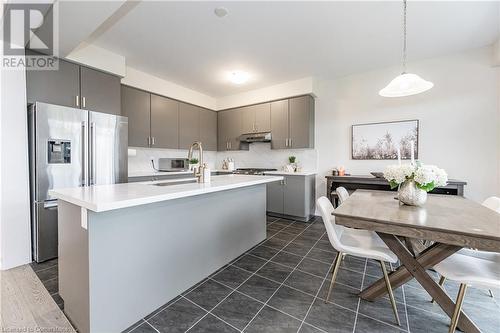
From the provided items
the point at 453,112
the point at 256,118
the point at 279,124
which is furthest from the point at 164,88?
the point at 453,112

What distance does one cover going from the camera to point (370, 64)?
3436 mm

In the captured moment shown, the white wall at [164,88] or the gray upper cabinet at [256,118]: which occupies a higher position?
the white wall at [164,88]

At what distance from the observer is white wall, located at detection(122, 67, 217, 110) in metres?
3.54

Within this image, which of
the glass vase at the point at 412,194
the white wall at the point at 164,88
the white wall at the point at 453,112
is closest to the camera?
the glass vase at the point at 412,194

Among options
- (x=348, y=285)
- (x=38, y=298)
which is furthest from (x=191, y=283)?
(x=348, y=285)

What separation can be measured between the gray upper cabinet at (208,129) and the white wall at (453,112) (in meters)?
3.01

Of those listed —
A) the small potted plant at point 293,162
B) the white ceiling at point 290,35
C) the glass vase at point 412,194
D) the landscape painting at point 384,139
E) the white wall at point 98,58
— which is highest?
the white ceiling at point 290,35

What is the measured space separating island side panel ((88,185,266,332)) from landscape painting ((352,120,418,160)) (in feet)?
8.57

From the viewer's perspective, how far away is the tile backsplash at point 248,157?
405cm

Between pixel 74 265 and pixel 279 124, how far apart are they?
370 centimetres

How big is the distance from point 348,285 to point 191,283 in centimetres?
141

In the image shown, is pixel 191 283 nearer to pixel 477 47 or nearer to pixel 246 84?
pixel 246 84

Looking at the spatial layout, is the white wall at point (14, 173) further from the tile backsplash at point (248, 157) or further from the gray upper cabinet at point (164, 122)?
the gray upper cabinet at point (164, 122)

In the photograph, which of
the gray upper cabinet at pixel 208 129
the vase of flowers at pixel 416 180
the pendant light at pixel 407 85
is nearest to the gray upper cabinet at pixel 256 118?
the gray upper cabinet at pixel 208 129
